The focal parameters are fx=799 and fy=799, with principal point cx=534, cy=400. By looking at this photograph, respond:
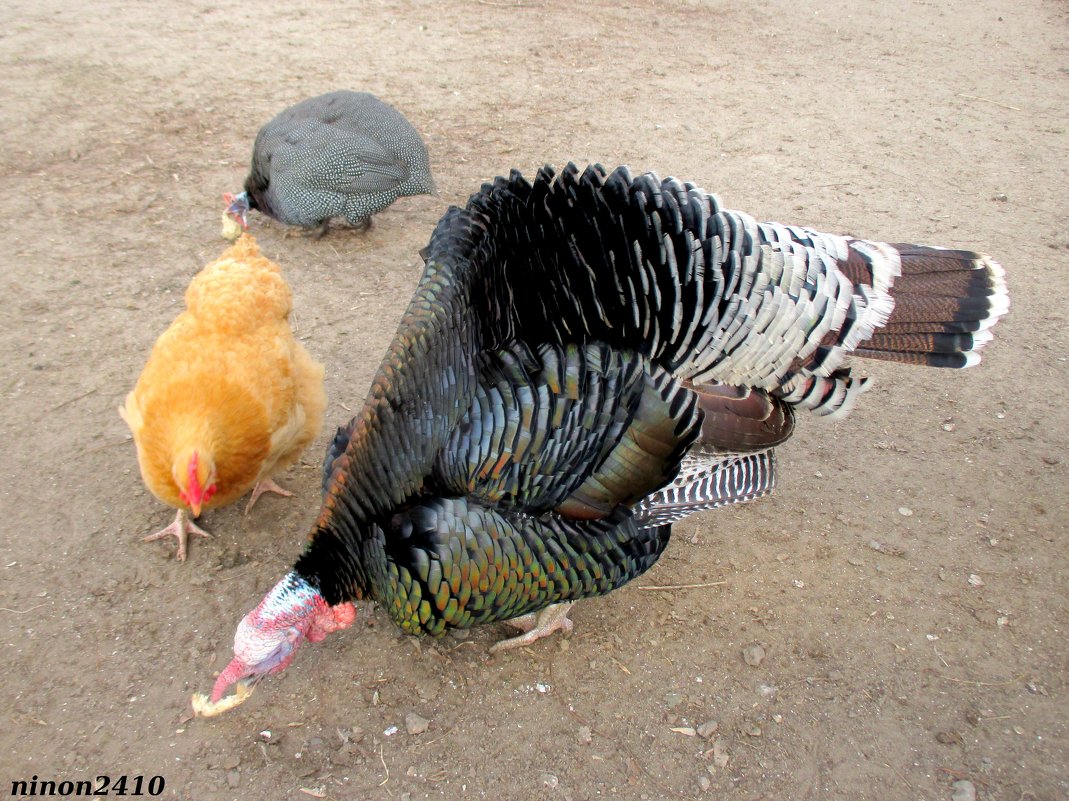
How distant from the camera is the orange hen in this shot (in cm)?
337

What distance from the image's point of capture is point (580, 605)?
3775 millimetres

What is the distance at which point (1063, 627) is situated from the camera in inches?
145

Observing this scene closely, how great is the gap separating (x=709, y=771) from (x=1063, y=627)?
188cm

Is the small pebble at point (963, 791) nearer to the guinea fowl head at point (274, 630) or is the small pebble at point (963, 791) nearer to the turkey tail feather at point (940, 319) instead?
the turkey tail feather at point (940, 319)

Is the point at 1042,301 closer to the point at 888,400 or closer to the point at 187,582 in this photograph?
the point at 888,400

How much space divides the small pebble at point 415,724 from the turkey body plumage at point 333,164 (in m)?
3.83

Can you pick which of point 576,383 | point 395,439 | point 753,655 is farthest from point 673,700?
point 395,439

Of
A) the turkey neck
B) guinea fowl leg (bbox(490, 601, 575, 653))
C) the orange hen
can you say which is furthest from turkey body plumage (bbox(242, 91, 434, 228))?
guinea fowl leg (bbox(490, 601, 575, 653))

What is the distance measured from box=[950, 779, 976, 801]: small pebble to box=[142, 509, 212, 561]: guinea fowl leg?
11.0ft

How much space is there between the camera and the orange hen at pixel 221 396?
337cm

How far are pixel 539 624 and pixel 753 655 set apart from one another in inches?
37.5

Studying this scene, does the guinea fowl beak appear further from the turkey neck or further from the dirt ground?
the turkey neck

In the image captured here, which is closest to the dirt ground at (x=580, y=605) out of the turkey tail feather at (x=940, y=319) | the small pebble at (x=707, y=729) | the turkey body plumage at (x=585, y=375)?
the small pebble at (x=707, y=729)

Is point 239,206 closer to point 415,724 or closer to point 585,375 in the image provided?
point 585,375
